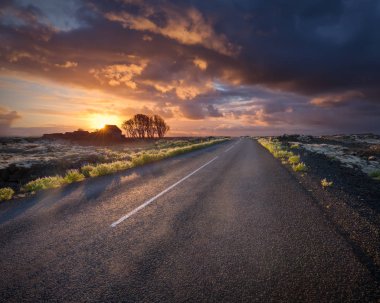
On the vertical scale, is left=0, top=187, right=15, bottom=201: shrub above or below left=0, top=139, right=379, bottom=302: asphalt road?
below

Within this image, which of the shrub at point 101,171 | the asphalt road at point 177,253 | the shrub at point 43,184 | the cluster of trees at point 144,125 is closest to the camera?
the asphalt road at point 177,253

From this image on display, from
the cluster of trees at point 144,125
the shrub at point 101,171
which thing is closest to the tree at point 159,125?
the cluster of trees at point 144,125

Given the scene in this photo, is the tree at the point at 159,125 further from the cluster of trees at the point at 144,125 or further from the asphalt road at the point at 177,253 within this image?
the asphalt road at the point at 177,253

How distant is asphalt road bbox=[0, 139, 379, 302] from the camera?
3391 mm

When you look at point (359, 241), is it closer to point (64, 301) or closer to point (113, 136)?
point (64, 301)

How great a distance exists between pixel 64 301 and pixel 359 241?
17.2 feet

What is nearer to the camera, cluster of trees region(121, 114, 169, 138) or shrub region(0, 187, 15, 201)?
shrub region(0, 187, 15, 201)

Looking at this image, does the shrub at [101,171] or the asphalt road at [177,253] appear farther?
the shrub at [101,171]

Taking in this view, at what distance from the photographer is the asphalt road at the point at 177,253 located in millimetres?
3391

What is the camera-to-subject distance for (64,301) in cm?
325

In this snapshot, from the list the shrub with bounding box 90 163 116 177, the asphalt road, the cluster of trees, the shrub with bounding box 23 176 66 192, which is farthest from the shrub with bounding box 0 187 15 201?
the cluster of trees

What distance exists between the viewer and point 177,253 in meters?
4.45

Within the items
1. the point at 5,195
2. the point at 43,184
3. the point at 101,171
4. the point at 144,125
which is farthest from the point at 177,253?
the point at 144,125

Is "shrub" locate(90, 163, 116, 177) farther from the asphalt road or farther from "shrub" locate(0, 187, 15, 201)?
the asphalt road
